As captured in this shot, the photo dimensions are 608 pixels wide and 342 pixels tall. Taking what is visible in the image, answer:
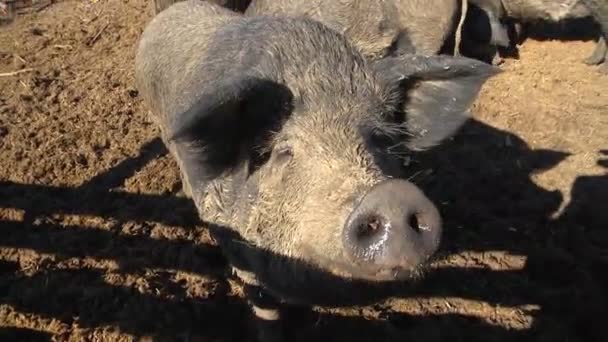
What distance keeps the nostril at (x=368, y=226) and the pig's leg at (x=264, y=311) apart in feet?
5.07

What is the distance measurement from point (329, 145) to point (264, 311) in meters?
1.61

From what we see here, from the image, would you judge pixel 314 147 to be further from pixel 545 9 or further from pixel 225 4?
pixel 545 9

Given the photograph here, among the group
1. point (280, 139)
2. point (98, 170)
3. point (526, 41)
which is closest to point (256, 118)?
point (280, 139)

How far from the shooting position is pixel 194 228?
466 cm

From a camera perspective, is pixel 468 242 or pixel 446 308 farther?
pixel 468 242

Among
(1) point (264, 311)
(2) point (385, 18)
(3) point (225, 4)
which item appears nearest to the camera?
(1) point (264, 311)

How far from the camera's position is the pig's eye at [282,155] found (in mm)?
2721

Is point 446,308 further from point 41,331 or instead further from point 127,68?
point 127,68

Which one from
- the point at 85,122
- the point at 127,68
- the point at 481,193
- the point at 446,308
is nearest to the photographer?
the point at 446,308

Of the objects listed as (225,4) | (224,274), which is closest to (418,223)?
(224,274)

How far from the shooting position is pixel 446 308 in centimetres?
414

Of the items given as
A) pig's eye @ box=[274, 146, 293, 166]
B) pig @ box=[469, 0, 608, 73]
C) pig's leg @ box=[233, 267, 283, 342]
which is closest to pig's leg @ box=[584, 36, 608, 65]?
pig @ box=[469, 0, 608, 73]

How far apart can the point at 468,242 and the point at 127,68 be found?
4.01 meters

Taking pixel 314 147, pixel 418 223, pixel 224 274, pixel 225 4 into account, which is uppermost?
pixel 314 147
